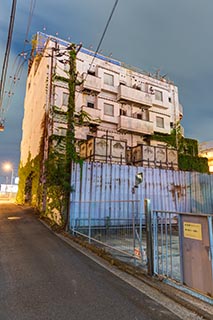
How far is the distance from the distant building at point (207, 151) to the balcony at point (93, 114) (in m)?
16.5

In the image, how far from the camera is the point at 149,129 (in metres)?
23.6

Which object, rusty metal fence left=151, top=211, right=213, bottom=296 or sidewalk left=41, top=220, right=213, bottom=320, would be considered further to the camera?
rusty metal fence left=151, top=211, right=213, bottom=296

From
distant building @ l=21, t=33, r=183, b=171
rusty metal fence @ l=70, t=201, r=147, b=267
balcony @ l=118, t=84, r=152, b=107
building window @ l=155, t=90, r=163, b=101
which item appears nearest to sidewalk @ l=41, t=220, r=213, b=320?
rusty metal fence @ l=70, t=201, r=147, b=267

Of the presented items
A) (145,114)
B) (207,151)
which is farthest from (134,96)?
(207,151)

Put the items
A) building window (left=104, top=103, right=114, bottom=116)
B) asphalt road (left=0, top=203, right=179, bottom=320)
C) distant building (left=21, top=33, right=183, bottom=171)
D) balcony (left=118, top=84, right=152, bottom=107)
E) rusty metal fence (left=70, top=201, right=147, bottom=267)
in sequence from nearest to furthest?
asphalt road (left=0, top=203, right=179, bottom=320)
rusty metal fence (left=70, top=201, right=147, bottom=267)
distant building (left=21, top=33, right=183, bottom=171)
building window (left=104, top=103, right=114, bottom=116)
balcony (left=118, top=84, right=152, bottom=107)

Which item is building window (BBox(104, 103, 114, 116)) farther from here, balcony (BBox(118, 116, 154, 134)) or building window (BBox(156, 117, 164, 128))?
building window (BBox(156, 117, 164, 128))

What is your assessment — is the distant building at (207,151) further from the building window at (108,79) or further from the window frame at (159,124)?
the building window at (108,79)

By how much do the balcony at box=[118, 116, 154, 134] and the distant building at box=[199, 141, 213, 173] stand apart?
10.3m

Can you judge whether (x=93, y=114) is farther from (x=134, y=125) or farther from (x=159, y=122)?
(x=159, y=122)

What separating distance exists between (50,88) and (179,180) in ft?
42.8

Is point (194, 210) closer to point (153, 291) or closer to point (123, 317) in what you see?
point (153, 291)

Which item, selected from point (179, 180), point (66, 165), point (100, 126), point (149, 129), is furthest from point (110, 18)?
point (149, 129)

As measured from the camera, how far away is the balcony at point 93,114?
2059cm

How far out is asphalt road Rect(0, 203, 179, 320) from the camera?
9.12 feet
